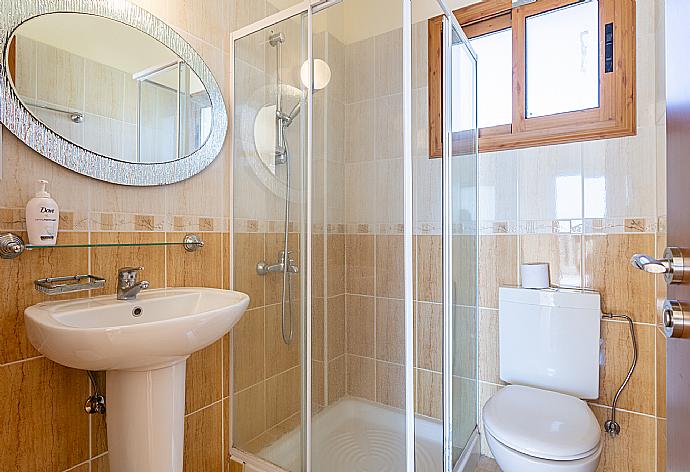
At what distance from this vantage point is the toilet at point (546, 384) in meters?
1.32

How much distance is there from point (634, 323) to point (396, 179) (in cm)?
127

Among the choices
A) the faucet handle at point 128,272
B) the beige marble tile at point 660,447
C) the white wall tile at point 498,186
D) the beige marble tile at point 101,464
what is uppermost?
the white wall tile at point 498,186

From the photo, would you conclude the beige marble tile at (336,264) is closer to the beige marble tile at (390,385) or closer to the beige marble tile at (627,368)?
the beige marble tile at (390,385)

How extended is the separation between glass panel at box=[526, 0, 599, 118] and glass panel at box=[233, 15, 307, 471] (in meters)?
1.24

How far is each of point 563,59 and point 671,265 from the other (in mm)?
1747

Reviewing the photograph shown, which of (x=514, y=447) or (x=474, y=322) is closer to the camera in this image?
(x=514, y=447)

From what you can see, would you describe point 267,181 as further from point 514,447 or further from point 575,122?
point 575,122

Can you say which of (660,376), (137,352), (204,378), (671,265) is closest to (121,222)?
(137,352)

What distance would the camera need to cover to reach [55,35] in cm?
122

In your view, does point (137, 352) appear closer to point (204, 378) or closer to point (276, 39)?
point (204, 378)

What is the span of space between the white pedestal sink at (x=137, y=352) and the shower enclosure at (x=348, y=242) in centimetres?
36

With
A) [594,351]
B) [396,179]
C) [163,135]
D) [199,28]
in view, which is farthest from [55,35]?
[594,351]

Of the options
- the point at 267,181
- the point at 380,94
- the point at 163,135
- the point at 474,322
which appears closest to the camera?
the point at 380,94

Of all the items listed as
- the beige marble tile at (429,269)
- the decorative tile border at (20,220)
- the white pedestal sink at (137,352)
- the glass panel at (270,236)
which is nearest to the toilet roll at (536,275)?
the beige marble tile at (429,269)
